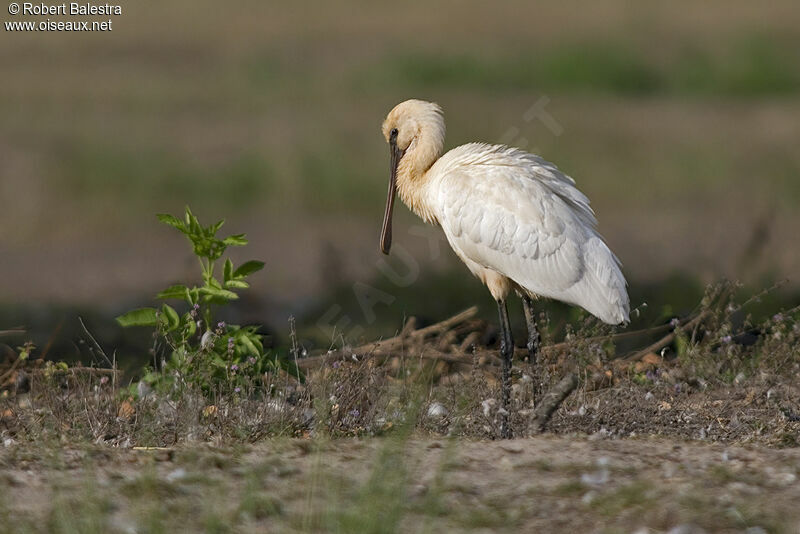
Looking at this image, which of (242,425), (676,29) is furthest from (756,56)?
(242,425)

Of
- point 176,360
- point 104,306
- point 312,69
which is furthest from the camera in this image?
point 312,69

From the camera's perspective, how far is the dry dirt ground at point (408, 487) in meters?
5.12

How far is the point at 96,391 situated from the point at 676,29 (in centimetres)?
2055

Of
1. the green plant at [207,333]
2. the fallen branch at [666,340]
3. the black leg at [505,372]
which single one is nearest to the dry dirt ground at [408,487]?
the black leg at [505,372]

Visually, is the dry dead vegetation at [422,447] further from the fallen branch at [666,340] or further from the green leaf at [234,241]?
the green leaf at [234,241]

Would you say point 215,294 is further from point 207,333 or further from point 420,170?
point 420,170

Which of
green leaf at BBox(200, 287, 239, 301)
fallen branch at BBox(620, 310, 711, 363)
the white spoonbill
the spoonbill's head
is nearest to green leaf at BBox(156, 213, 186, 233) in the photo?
green leaf at BBox(200, 287, 239, 301)

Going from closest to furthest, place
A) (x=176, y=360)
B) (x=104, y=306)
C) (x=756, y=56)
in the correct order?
(x=176, y=360) → (x=104, y=306) → (x=756, y=56)

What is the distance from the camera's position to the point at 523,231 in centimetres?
838

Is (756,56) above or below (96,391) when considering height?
above

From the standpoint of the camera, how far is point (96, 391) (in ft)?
25.2

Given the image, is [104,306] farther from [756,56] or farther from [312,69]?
[756,56]

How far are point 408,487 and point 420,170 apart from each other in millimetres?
3704

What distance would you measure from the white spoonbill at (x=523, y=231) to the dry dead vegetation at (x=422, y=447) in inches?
12.2
